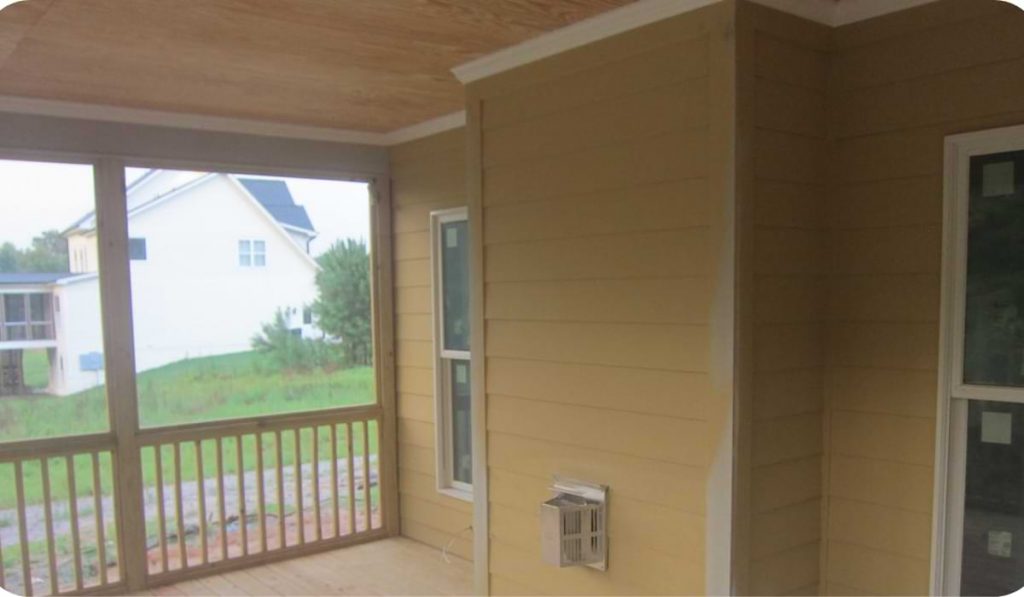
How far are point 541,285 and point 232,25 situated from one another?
1435 mm

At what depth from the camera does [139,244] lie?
12.2 feet

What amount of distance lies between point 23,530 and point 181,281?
4.65 ft

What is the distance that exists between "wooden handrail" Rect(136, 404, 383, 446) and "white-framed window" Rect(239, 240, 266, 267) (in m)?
0.89

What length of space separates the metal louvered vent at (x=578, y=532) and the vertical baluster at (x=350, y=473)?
2.16 metres

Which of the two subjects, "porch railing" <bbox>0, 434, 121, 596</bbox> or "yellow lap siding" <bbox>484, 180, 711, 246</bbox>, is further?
"porch railing" <bbox>0, 434, 121, 596</bbox>

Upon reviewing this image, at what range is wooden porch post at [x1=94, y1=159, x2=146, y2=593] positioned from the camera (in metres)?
3.61

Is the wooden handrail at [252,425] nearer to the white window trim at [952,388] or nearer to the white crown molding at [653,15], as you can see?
the white crown molding at [653,15]

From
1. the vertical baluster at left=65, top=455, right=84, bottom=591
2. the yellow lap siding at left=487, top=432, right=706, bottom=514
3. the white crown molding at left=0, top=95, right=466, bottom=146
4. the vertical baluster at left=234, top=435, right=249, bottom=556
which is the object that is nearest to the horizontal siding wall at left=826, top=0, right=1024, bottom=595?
the yellow lap siding at left=487, top=432, right=706, bottom=514

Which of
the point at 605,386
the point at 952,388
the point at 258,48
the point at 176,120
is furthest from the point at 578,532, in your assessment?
the point at 176,120

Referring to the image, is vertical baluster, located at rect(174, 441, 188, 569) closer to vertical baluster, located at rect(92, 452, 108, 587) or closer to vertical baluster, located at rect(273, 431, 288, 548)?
vertical baluster, located at rect(92, 452, 108, 587)

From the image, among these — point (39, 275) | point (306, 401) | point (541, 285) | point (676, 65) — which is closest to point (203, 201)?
point (39, 275)

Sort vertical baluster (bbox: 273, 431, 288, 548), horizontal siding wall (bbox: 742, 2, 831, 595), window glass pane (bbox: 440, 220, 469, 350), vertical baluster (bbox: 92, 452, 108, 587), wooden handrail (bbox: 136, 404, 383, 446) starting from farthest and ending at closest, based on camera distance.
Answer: vertical baluster (bbox: 273, 431, 288, 548), window glass pane (bbox: 440, 220, 469, 350), wooden handrail (bbox: 136, 404, 383, 446), vertical baluster (bbox: 92, 452, 108, 587), horizontal siding wall (bbox: 742, 2, 831, 595)

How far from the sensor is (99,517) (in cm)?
362

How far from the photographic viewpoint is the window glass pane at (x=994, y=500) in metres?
2.09
